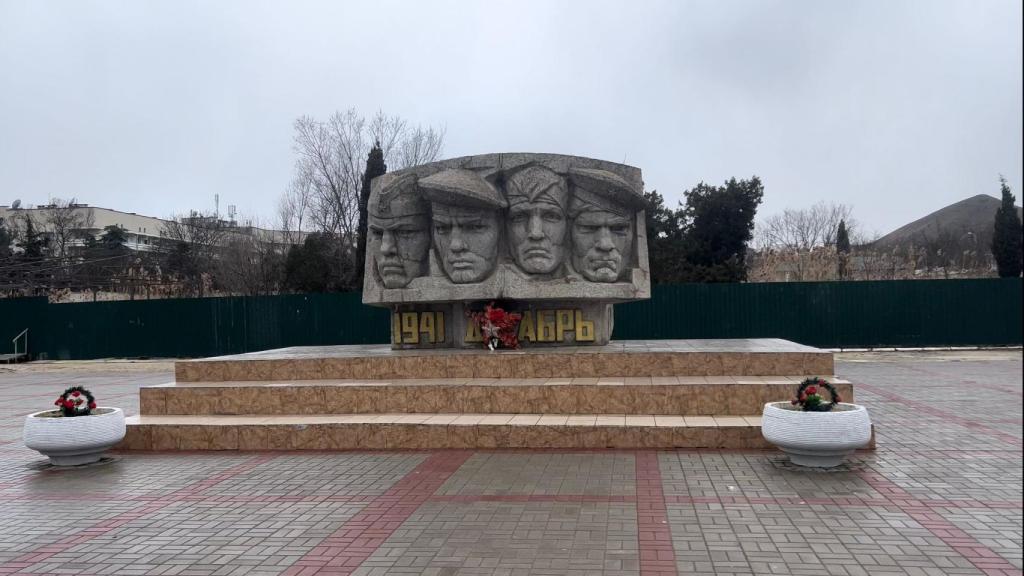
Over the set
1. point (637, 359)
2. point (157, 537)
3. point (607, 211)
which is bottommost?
point (157, 537)

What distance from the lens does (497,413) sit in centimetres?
914

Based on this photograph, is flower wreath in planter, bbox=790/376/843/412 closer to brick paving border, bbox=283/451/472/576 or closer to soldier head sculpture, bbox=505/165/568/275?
brick paving border, bbox=283/451/472/576

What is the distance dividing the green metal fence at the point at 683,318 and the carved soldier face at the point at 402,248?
11.9m

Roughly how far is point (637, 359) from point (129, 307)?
20876mm

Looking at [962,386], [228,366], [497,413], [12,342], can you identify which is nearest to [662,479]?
[497,413]

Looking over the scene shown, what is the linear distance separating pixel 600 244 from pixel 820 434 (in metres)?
4.72

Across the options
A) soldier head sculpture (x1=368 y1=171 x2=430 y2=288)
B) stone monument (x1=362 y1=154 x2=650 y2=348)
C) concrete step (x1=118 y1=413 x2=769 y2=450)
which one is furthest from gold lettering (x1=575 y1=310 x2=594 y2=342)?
concrete step (x1=118 y1=413 x2=769 y2=450)

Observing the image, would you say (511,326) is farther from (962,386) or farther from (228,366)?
(962,386)

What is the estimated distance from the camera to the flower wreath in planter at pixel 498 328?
10875 millimetres

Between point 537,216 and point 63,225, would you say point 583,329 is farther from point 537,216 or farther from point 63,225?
point 63,225

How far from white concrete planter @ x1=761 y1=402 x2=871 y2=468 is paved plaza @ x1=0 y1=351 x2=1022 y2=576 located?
0.19m

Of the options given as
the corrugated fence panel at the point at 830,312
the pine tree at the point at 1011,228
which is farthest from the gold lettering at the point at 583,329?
the corrugated fence panel at the point at 830,312

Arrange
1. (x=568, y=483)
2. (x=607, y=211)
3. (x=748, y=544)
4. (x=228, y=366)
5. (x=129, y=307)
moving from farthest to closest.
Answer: (x=129, y=307), (x=607, y=211), (x=228, y=366), (x=568, y=483), (x=748, y=544)

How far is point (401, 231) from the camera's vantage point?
11.6 metres
